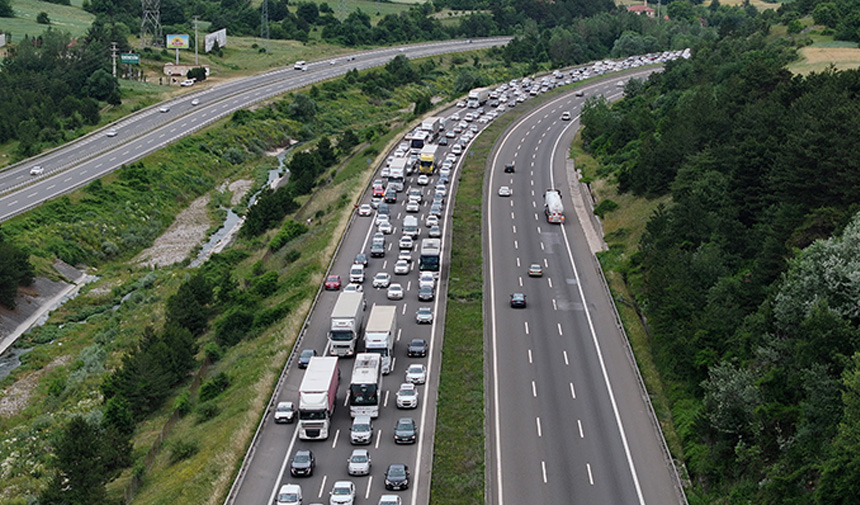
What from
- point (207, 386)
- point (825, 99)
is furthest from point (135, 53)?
point (825, 99)

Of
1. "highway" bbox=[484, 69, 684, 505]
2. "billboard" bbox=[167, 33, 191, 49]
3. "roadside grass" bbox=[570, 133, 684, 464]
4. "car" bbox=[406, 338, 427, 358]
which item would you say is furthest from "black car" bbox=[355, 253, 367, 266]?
"billboard" bbox=[167, 33, 191, 49]

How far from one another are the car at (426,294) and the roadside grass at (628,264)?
15.5m

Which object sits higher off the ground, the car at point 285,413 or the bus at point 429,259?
the bus at point 429,259

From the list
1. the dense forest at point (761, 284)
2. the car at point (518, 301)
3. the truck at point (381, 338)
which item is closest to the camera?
the dense forest at point (761, 284)

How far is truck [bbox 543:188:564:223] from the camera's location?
96.1 m

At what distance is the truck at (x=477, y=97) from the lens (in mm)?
160375

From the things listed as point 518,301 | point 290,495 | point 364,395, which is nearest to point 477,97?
point 518,301

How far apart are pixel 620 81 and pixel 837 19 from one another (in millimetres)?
55700

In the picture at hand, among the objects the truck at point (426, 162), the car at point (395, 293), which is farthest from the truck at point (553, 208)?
the car at point (395, 293)

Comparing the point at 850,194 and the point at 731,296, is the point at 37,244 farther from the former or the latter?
the point at 850,194

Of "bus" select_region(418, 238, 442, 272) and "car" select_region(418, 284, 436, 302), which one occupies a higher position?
"bus" select_region(418, 238, 442, 272)

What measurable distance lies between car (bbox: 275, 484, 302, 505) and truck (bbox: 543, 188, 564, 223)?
55593 mm

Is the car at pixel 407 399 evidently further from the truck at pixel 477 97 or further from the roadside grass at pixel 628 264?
the truck at pixel 477 97

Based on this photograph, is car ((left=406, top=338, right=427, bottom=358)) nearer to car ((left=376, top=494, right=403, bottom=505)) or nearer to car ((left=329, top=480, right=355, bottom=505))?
car ((left=329, top=480, right=355, bottom=505))
